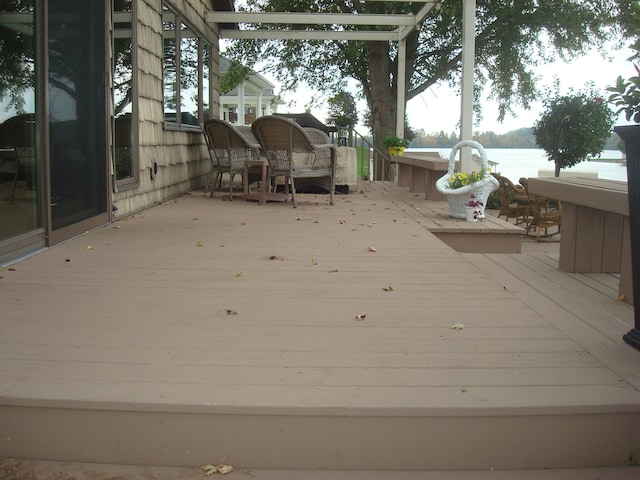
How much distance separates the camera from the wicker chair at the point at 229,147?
24.8ft

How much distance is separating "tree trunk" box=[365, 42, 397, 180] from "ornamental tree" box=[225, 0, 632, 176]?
0.08 ft

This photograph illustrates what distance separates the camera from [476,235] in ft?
18.9

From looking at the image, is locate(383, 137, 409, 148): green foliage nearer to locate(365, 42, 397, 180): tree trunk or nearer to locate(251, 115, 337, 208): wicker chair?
locate(365, 42, 397, 180): tree trunk

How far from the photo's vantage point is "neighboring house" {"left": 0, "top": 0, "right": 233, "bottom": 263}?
3898mm

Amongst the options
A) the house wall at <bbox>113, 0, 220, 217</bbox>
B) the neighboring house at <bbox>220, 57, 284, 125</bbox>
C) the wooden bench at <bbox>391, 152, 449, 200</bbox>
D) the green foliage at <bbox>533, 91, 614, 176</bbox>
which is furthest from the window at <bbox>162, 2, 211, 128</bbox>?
the green foliage at <bbox>533, 91, 614, 176</bbox>

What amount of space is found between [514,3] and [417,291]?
14851 mm

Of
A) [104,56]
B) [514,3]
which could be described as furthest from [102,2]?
[514,3]

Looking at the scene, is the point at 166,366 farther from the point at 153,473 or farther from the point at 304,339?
the point at 304,339

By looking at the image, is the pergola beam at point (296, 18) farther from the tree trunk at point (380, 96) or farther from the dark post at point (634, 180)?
the dark post at point (634, 180)

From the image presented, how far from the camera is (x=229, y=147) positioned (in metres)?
7.71

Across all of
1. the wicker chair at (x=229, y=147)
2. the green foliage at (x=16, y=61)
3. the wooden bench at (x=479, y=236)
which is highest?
the green foliage at (x=16, y=61)

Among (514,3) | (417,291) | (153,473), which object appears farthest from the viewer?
(514,3)

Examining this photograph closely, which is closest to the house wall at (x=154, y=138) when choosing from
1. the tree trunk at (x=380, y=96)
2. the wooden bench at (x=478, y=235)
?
the wooden bench at (x=478, y=235)

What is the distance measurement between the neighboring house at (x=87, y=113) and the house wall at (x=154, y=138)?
12 millimetres
